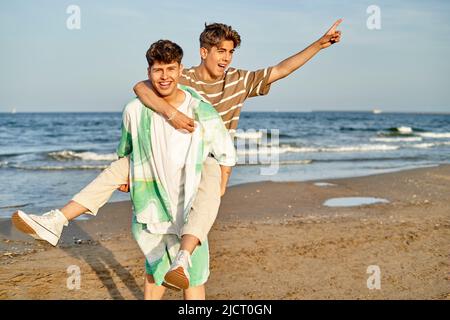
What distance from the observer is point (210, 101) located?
432 cm

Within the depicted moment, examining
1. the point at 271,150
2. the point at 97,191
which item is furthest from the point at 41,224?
the point at 271,150

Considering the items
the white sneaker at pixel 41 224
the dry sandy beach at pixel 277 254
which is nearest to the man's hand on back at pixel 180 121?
the white sneaker at pixel 41 224

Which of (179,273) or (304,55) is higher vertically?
(304,55)

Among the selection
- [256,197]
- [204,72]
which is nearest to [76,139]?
[256,197]

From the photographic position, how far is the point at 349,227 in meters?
7.36

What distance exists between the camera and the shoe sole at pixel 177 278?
3.06 m

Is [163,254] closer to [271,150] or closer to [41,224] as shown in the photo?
[41,224]

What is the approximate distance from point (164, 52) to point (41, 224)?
134 centimetres

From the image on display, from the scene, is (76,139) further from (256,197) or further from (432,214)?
(432,214)

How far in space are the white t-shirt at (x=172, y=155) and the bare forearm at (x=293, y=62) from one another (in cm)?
123

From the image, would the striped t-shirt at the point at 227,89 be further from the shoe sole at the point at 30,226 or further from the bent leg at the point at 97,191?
the shoe sole at the point at 30,226
